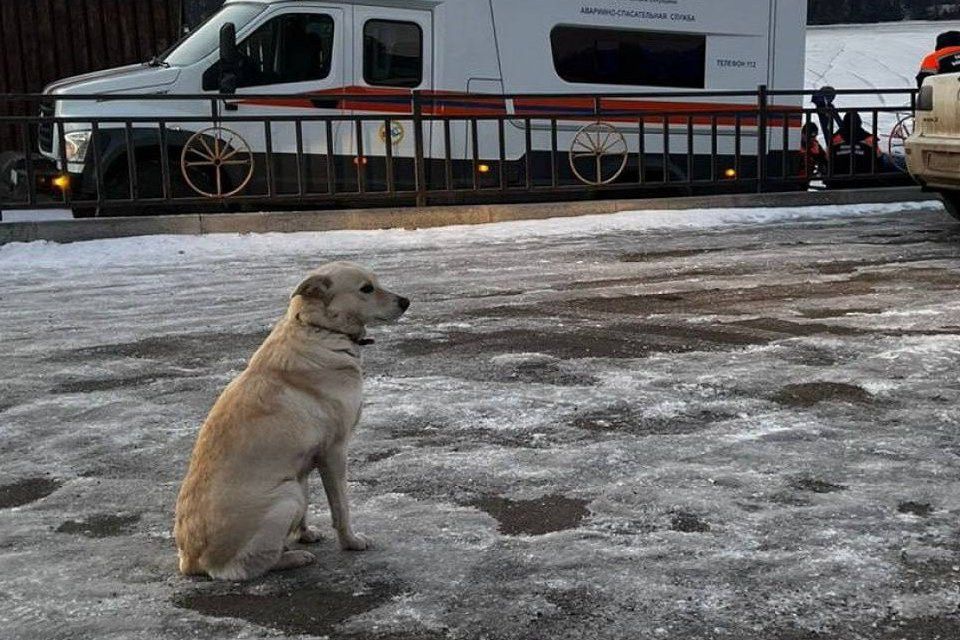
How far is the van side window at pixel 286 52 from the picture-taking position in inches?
521

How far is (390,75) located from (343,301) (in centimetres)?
1016

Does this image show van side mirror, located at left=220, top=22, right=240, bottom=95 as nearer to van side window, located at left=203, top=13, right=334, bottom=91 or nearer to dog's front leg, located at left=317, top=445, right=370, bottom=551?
van side window, located at left=203, top=13, right=334, bottom=91

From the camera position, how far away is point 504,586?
3.58 meters

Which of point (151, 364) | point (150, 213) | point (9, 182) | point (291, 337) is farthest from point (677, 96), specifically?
point (291, 337)

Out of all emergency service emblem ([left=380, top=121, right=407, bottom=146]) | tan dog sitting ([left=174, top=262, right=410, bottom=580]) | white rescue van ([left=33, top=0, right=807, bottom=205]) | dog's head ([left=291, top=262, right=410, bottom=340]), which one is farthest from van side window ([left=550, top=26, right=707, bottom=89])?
tan dog sitting ([left=174, top=262, right=410, bottom=580])

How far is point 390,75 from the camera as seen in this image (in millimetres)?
13664

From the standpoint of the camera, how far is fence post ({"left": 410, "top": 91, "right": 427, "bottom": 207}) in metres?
12.7

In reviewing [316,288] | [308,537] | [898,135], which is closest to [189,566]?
[308,537]

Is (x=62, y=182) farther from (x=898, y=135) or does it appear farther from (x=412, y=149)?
(x=898, y=135)

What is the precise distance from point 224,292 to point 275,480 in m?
5.69

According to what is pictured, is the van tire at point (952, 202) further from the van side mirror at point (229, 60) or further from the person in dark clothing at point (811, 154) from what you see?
the van side mirror at point (229, 60)

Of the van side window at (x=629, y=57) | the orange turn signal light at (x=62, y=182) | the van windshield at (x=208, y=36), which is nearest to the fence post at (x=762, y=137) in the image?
the van side window at (x=629, y=57)

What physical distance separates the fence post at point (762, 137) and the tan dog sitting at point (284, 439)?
10523 mm

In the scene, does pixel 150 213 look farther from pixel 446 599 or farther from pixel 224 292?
pixel 446 599
